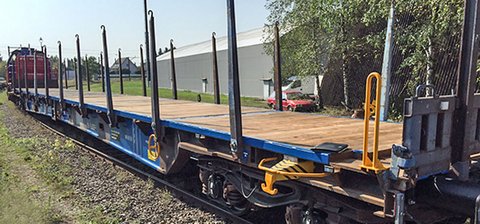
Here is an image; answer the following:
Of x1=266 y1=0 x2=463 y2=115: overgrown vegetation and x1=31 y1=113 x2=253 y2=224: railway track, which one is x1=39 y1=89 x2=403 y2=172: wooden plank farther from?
x1=266 y1=0 x2=463 y2=115: overgrown vegetation

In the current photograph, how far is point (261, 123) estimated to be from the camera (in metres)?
5.48

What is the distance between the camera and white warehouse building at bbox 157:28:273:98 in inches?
1315

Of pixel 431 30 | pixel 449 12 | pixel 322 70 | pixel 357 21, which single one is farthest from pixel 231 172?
pixel 322 70

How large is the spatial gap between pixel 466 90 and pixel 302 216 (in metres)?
1.90

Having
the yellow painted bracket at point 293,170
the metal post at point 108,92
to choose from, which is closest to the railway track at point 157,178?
the metal post at point 108,92

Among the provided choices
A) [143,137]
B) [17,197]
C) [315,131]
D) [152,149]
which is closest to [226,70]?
[143,137]

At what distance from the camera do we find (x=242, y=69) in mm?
36719

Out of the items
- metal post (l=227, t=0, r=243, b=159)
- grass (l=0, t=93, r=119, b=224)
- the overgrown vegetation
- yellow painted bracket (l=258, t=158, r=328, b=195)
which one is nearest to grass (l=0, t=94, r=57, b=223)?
grass (l=0, t=93, r=119, b=224)

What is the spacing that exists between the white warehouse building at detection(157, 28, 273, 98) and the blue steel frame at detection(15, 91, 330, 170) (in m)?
19.2

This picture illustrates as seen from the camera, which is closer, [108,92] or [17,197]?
[17,197]

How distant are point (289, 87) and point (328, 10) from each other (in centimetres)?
1018

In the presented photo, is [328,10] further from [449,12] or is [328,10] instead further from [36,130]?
[36,130]

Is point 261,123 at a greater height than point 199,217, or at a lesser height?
greater

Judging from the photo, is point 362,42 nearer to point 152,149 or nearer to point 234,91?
point 152,149
